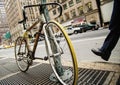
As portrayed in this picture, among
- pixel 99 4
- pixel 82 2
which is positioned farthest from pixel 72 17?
pixel 99 4

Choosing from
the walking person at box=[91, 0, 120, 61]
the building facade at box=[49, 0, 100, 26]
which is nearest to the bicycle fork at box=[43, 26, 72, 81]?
the walking person at box=[91, 0, 120, 61]

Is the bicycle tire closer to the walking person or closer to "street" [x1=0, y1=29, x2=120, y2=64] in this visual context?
"street" [x1=0, y1=29, x2=120, y2=64]

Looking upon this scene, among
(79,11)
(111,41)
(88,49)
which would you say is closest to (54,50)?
(111,41)

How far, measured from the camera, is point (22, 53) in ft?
13.8

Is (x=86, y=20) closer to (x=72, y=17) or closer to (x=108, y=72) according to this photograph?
(x=72, y=17)

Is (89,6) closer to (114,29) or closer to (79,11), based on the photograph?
(79,11)

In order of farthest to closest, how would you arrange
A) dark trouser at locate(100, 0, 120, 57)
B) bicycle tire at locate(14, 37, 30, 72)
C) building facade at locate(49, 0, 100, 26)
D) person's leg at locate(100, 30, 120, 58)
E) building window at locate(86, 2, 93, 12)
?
building window at locate(86, 2, 93, 12), building facade at locate(49, 0, 100, 26), bicycle tire at locate(14, 37, 30, 72), person's leg at locate(100, 30, 120, 58), dark trouser at locate(100, 0, 120, 57)

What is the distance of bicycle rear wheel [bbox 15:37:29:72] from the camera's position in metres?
4.07

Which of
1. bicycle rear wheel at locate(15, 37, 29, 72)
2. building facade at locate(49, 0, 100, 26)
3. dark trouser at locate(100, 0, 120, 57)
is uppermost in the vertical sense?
building facade at locate(49, 0, 100, 26)

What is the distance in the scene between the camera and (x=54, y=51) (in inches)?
112

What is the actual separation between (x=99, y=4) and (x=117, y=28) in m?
31.8

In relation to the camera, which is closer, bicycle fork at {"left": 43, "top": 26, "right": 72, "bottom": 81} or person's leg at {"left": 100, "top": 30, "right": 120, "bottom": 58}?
person's leg at {"left": 100, "top": 30, "right": 120, "bottom": 58}

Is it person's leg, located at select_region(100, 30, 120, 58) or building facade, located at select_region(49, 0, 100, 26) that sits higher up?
building facade, located at select_region(49, 0, 100, 26)

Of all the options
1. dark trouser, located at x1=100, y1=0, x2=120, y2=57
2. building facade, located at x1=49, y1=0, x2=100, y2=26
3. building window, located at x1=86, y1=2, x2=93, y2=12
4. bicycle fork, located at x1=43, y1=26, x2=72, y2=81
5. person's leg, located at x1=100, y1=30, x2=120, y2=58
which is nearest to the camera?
dark trouser, located at x1=100, y1=0, x2=120, y2=57
